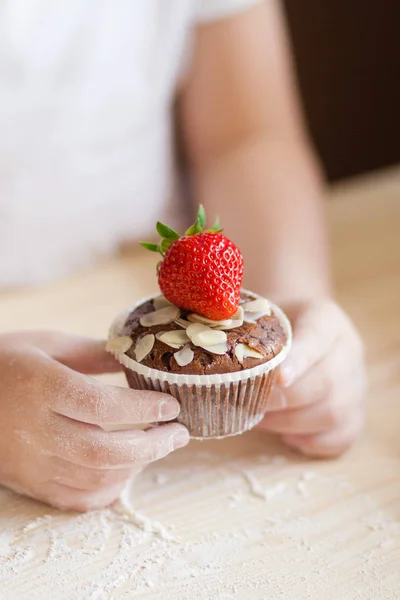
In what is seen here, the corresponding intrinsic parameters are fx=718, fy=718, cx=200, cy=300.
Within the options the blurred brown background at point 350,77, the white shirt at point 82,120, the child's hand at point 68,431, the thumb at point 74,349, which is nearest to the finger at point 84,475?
the child's hand at point 68,431

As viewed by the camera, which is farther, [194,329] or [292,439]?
[292,439]

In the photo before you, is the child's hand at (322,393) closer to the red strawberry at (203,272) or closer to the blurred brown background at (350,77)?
the red strawberry at (203,272)

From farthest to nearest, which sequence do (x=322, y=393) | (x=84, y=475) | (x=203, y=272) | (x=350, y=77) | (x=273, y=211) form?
(x=350, y=77) → (x=273, y=211) → (x=322, y=393) → (x=84, y=475) → (x=203, y=272)

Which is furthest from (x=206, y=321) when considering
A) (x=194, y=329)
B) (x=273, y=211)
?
(x=273, y=211)

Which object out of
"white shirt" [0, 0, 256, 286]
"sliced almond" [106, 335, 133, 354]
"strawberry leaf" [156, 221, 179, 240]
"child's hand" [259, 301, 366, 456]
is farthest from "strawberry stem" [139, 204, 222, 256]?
"white shirt" [0, 0, 256, 286]

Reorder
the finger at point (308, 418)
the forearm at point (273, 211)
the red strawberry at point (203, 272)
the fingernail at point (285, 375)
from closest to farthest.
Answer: the red strawberry at point (203, 272) < the fingernail at point (285, 375) < the finger at point (308, 418) < the forearm at point (273, 211)

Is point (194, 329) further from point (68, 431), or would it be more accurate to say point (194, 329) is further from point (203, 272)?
point (68, 431)

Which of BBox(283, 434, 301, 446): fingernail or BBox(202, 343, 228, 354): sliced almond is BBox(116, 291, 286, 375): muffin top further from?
BBox(283, 434, 301, 446): fingernail
